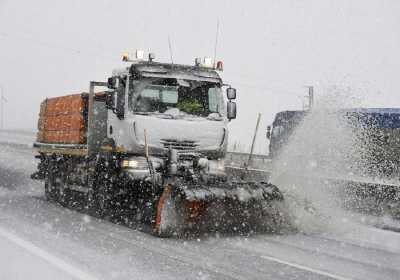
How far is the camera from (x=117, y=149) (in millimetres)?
11562

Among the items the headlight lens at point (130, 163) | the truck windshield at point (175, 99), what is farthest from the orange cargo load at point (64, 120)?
the truck windshield at point (175, 99)

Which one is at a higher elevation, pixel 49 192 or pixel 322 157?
pixel 322 157

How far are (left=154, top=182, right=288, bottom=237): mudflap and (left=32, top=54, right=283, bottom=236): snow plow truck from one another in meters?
0.02

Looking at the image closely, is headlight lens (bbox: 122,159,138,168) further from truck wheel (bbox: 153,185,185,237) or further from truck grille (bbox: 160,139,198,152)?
truck wheel (bbox: 153,185,185,237)

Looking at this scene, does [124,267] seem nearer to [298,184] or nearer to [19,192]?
[298,184]

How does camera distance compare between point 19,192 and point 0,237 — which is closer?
point 0,237

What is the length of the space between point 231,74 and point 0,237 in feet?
280

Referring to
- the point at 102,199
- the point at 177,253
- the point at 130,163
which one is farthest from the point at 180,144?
the point at 177,253

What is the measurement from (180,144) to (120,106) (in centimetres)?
130

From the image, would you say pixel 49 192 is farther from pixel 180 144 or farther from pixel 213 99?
pixel 213 99

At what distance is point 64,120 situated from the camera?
1470 cm

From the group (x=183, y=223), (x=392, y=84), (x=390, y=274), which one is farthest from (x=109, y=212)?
(x=392, y=84)

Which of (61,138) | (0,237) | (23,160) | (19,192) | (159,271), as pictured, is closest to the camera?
(159,271)

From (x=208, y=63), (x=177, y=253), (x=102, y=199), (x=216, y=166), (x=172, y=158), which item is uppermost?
(x=208, y=63)
